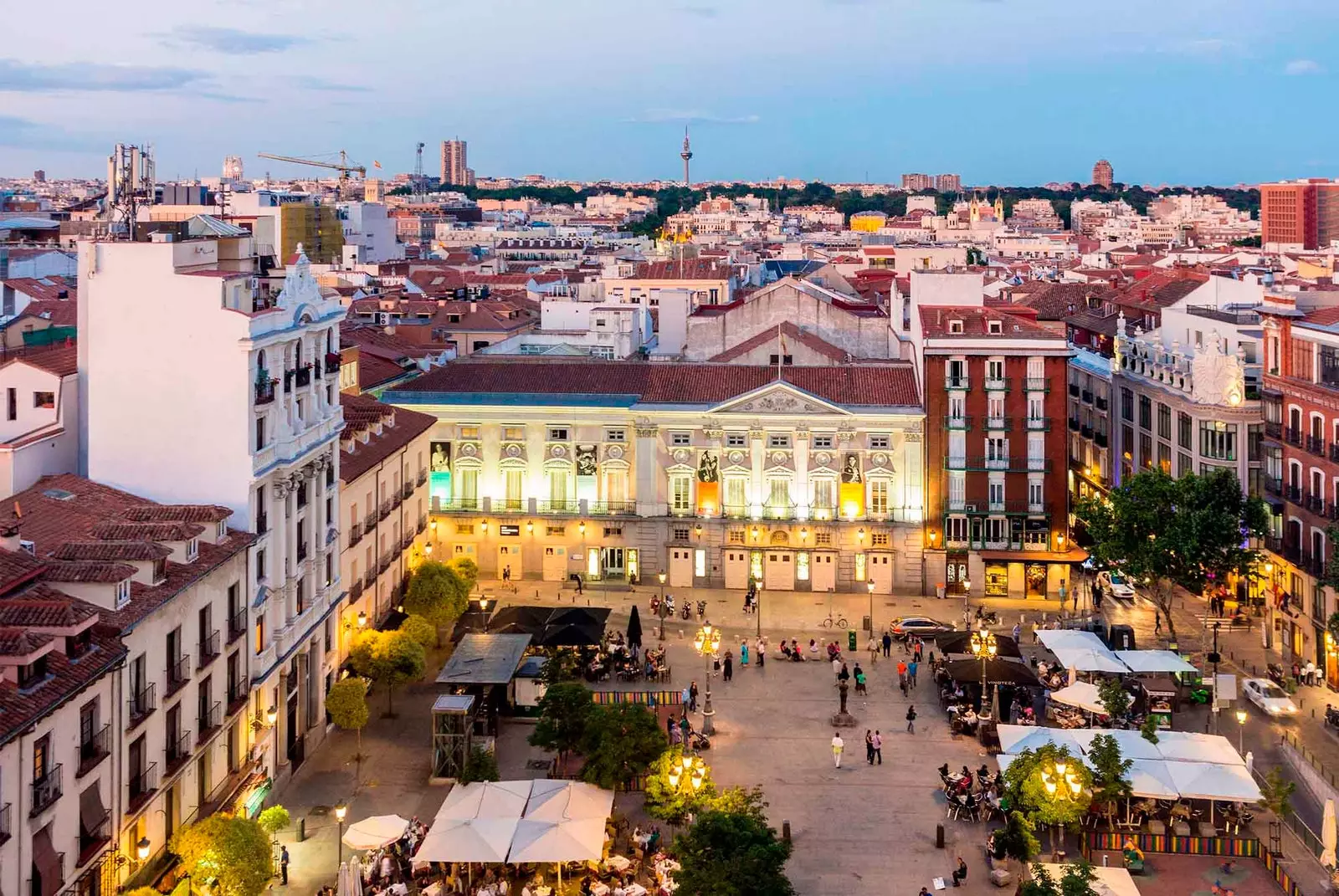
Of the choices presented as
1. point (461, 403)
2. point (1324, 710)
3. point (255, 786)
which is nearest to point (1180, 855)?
point (1324, 710)

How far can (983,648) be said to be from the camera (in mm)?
47438

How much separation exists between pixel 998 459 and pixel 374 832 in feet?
131

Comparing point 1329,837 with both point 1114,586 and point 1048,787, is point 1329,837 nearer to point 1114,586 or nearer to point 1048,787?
point 1048,787

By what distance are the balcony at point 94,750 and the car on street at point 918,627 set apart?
37257 millimetres

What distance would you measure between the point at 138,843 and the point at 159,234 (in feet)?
60.4

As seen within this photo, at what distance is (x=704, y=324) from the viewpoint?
Answer: 277 feet

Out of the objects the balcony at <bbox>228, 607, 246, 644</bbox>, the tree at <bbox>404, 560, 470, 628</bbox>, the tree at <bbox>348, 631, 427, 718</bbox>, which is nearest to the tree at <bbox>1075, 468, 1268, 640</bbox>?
the tree at <bbox>404, 560, 470, 628</bbox>

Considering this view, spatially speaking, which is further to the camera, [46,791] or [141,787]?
[141,787]

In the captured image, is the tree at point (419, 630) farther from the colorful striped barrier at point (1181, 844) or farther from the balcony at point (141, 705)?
the colorful striped barrier at point (1181, 844)

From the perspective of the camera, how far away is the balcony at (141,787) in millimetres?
29578

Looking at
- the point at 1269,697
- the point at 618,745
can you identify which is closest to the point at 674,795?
the point at 618,745

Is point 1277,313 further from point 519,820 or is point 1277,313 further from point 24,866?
point 24,866

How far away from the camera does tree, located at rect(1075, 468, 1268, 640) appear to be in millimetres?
53688

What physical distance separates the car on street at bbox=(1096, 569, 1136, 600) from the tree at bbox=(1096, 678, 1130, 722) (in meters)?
18.5
